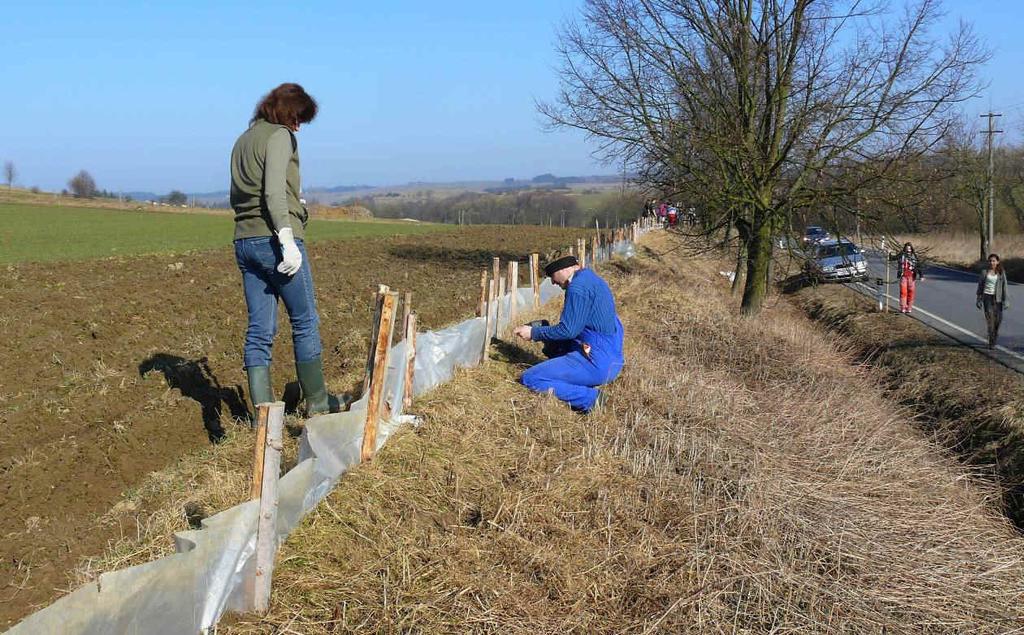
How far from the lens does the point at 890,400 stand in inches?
384

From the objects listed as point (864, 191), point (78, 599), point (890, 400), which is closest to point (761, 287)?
point (864, 191)

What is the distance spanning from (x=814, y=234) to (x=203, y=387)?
1343 centimetres

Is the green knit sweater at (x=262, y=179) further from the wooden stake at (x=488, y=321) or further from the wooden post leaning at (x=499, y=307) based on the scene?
the wooden post leaning at (x=499, y=307)

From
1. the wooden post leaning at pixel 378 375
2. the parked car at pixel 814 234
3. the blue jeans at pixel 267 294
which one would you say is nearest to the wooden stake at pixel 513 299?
the blue jeans at pixel 267 294

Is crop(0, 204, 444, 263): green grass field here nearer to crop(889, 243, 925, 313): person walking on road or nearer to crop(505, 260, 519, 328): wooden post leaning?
crop(505, 260, 519, 328): wooden post leaning

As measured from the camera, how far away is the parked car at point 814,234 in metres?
→ 16.2

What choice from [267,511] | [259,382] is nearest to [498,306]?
[259,382]

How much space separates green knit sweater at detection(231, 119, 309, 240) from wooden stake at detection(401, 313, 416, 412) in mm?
1049

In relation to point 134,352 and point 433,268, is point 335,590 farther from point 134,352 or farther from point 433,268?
point 433,268

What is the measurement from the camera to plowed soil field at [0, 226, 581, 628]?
4.59 metres

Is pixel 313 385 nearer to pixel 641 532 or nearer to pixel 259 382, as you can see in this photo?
pixel 259 382

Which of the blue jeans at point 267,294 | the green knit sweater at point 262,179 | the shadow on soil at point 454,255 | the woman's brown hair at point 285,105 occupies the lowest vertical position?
the shadow on soil at point 454,255

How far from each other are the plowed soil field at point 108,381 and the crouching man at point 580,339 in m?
1.75

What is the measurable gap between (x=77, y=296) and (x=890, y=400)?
11882 millimetres
